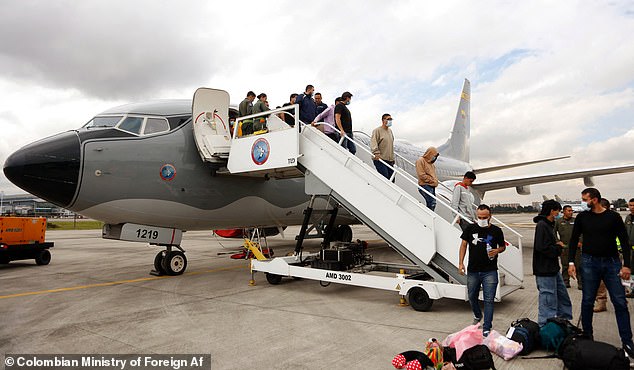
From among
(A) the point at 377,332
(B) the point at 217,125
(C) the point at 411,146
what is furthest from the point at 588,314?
(C) the point at 411,146

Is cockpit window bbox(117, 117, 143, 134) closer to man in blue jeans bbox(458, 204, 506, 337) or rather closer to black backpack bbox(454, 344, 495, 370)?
man in blue jeans bbox(458, 204, 506, 337)

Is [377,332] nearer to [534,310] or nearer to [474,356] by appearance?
[474,356]

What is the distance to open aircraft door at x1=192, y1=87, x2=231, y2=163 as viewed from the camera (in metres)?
8.29

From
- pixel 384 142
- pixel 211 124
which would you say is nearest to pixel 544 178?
pixel 384 142

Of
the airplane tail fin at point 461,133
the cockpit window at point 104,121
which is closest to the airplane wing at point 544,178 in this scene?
the airplane tail fin at point 461,133

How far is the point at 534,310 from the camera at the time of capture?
5.99 m

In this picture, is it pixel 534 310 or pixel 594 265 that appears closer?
pixel 594 265

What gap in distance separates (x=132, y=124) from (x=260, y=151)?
9.15 ft

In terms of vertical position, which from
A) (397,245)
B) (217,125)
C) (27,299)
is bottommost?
(27,299)

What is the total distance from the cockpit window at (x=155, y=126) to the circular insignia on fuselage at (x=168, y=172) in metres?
0.81

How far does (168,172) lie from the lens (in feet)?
26.3

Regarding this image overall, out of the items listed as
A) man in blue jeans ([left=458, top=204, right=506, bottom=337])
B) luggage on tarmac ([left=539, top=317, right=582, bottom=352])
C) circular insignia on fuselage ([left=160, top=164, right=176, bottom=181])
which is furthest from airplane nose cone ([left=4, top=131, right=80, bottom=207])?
luggage on tarmac ([left=539, top=317, right=582, bottom=352])

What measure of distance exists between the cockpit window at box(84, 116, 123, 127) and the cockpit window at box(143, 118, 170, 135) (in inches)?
22.6

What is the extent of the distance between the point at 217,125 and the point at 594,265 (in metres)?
7.18
